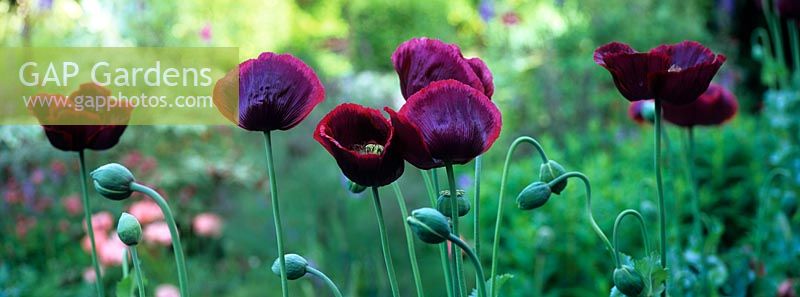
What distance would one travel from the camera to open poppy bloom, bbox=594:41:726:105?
0.65m

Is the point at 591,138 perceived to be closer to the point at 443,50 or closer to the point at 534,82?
the point at 534,82

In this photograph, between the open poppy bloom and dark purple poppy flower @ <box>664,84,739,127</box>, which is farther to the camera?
dark purple poppy flower @ <box>664,84,739,127</box>

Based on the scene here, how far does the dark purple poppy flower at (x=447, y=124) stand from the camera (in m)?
0.55

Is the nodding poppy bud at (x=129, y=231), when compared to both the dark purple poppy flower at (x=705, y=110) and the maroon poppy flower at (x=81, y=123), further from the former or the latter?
the dark purple poppy flower at (x=705, y=110)

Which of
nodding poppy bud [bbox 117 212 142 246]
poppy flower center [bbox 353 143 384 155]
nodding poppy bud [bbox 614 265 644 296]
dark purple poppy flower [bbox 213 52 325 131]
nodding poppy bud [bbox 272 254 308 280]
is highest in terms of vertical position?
dark purple poppy flower [bbox 213 52 325 131]

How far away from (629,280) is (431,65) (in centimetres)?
22

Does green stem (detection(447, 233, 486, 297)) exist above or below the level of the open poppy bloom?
below

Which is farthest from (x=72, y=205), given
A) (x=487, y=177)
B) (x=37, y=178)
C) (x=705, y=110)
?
(x=705, y=110)

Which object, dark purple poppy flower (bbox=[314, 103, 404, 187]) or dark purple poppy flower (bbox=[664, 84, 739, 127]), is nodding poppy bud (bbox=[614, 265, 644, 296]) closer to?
dark purple poppy flower (bbox=[314, 103, 404, 187])

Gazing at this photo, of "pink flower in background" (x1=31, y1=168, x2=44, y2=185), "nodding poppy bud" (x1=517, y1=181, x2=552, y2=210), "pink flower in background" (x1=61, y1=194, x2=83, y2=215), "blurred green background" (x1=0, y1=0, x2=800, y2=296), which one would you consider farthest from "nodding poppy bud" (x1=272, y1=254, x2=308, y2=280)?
"pink flower in background" (x1=31, y1=168, x2=44, y2=185)

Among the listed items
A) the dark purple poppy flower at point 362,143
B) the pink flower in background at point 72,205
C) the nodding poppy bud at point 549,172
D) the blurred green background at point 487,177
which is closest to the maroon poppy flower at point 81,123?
the dark purple poppy flower at point 362,143

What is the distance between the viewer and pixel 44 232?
140 inches

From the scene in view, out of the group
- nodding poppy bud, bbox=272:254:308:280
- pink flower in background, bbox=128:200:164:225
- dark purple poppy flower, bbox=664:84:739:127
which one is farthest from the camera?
pink flower in background, bbox=128:200:164:225

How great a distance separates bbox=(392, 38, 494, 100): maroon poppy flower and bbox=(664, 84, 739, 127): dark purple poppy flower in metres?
0.50
